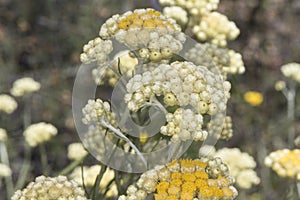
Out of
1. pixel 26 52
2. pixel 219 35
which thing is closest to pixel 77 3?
pixel 26 52

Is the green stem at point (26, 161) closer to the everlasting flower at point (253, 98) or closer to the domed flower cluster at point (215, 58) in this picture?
the domed flower cluster at point (215, 58)

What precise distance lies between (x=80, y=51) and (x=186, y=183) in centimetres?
388

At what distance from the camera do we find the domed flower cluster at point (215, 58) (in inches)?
83.4

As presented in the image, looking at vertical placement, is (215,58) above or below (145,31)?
below

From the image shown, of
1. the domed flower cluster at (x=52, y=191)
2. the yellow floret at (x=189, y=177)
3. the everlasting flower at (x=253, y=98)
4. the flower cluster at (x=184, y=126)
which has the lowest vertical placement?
the everlasting flower at (x=253, y=98)

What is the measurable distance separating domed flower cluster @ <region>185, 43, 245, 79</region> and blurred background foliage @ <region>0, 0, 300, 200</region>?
2216 millimetres

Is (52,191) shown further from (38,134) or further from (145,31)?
(38,134)

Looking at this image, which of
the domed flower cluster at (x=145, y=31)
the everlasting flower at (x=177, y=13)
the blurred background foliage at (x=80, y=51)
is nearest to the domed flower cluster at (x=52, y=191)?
the domed flower cluster at (x=145, y=31)

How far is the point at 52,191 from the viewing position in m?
1.74

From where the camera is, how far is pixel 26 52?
5676mm

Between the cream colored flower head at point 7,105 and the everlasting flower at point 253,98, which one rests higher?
the cream colored flower head at point 7,105

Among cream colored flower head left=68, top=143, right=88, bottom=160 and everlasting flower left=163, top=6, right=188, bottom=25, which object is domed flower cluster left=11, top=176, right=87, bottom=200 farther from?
cream colored flower head left=68, top=143, right=88, bottom=160

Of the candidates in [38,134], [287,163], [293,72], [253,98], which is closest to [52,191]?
[287,163]

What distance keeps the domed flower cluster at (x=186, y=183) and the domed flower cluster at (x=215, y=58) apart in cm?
45
